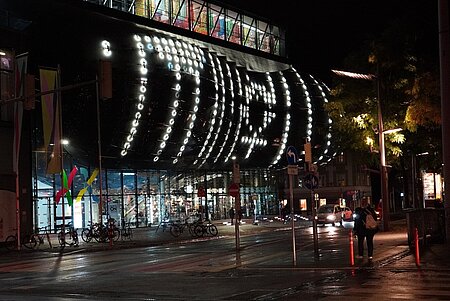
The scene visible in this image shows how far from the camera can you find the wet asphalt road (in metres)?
14.0

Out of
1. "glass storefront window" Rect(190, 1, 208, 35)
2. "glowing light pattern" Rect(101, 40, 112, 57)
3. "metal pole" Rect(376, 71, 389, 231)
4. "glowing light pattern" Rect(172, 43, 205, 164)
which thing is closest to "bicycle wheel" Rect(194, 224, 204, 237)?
"metal pole" Rect(376, 71, 389, 231)

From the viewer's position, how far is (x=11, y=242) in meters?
35.2

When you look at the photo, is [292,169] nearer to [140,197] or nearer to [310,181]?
[310,181]

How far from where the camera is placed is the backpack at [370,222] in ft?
67.2

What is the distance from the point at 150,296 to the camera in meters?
14.5

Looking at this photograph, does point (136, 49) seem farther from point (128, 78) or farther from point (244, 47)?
point (244, 47)

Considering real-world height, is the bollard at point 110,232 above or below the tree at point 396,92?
below

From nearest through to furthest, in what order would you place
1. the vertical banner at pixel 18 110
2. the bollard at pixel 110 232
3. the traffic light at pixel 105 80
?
the traffic light at pixel 105 80, the bollard at pixel 110 232, the vertical banner at pixel 18 110

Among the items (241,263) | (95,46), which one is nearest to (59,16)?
(95,46)

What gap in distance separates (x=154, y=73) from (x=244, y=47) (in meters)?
18.0

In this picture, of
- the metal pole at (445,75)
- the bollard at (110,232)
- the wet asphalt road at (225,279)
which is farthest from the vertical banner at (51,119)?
the metal pole at (445,75)

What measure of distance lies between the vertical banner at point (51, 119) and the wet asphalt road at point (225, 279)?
396 inches

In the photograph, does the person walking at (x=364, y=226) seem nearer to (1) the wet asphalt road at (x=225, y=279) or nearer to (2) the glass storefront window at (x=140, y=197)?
(1) the wet asphalt road at (x=225, y=279)

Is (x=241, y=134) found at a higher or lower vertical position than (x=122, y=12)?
lower
